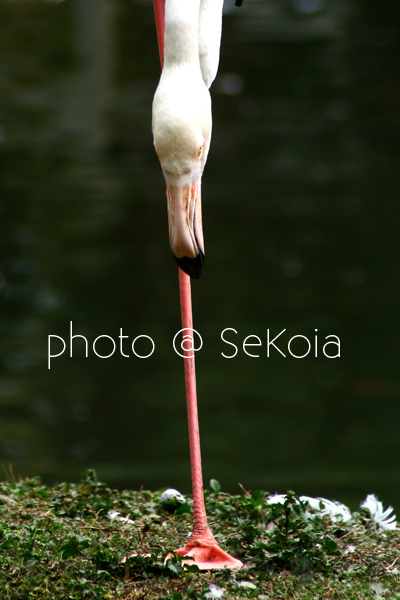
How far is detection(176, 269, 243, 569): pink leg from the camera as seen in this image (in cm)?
299

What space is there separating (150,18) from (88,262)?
715 centimetres

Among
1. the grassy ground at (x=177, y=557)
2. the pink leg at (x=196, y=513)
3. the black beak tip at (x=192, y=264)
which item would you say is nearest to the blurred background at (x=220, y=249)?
the grassy ground at (x=177, y=557)

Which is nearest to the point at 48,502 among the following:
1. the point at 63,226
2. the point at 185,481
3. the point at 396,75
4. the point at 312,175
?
the point at 185,481

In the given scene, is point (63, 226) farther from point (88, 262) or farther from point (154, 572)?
point (154, 572)

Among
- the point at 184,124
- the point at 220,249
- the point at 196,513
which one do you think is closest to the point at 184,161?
the point at 184,124

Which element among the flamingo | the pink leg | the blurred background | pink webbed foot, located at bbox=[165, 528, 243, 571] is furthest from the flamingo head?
the blurred background

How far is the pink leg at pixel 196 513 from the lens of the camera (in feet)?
9.82

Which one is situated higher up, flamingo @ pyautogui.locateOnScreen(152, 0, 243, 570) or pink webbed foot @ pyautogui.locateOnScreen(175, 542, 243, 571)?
flamingo @ pyautogui.locateOnScreen(152, 0, 243, 570)

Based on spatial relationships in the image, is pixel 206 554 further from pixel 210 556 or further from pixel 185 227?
pixel 185 227

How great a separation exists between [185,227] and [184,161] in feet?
0.65

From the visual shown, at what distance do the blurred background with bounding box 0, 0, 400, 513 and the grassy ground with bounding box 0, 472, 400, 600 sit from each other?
2.19 m

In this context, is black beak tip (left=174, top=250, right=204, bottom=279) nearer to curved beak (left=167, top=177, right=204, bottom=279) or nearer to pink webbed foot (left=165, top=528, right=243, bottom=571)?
curved beak (left=167, top=177, right=204, bottom=279)

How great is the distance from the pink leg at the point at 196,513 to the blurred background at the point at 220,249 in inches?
104

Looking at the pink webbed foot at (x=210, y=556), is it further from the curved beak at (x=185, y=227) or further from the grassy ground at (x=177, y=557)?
the curved beak at (x=185, y=227)
